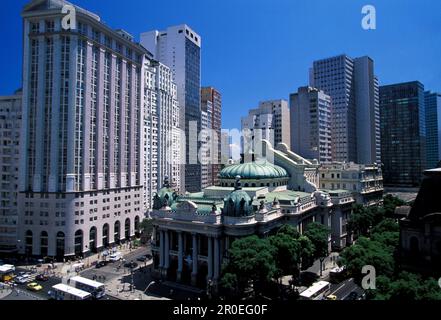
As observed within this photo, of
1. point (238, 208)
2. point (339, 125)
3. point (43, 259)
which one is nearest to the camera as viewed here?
point (238, 208)

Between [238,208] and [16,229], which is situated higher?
[238,208]

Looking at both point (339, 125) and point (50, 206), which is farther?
point (339, 125)

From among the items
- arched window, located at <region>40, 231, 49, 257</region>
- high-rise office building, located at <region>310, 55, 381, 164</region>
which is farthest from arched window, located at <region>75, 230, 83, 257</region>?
high-rise office building, located at <region>310, 55, 381, 164</region>

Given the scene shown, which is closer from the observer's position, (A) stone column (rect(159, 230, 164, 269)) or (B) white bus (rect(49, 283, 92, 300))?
(B) white bus (rect(49, 283, 92, 300))

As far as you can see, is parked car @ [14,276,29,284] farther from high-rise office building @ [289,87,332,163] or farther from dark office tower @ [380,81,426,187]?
dark office tower @ [380,81,426,187]

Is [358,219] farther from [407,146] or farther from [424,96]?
[424,96]

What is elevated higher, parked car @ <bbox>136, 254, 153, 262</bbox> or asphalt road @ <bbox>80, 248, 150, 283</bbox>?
parked car @ <bbox>136, 254, 153, 262</bbox>
